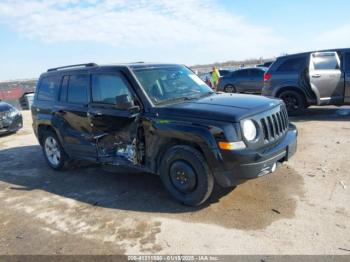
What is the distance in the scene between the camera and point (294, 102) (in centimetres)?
1033

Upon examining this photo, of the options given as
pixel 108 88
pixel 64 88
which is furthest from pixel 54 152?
pixel 108 88

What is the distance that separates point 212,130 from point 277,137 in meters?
1.00

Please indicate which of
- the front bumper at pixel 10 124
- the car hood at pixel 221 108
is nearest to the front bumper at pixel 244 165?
the car hood at pixel 221 108

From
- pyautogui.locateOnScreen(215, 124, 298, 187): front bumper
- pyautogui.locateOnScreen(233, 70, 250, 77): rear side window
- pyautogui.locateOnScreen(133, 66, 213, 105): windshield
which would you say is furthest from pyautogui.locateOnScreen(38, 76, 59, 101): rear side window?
pyautogui.locateOnScreen(233, 70, 250, 77): rear side window

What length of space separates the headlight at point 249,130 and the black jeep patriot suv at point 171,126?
0.01 m

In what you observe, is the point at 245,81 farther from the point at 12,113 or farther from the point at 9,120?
the point at 9,120

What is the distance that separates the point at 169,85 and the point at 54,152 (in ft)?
9.81

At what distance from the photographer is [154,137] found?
474 centimetres

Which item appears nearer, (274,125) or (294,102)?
(274,125)

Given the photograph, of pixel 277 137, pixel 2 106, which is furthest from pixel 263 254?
pixel 2 106

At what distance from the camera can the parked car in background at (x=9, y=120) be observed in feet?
35.6

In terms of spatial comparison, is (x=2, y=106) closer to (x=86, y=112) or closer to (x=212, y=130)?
(x=86, y=112)

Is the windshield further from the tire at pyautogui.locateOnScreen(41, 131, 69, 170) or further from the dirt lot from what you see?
the tire at pyautogui.locateOnScreen(41, 131, 69, 170)

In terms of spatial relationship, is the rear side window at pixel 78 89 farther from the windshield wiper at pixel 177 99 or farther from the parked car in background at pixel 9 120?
the parked car in background at pixel 9 120
